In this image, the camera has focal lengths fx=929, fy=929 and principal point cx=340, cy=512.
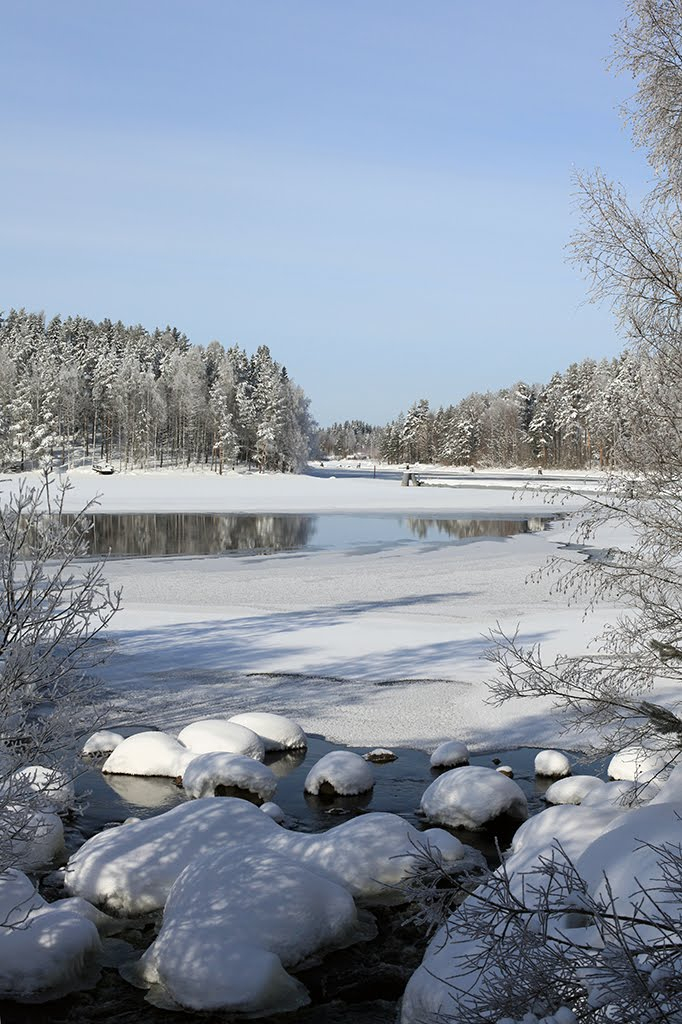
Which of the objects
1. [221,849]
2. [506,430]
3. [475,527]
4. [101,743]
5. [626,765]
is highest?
[506,430]

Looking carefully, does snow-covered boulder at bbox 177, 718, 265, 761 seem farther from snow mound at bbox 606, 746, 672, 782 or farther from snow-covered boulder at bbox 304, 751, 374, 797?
snow mound at bbox 606, 746, 672, 782

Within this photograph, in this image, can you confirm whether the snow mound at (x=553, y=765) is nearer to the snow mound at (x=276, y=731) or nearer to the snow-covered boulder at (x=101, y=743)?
the snow mound at (x=276, y=731)

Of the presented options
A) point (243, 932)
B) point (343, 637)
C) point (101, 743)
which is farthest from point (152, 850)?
point (343, 637)

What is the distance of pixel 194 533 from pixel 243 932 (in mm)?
29985

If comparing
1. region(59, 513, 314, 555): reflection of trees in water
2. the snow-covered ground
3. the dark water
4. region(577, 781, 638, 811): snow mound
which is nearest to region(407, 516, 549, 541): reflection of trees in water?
the dark water

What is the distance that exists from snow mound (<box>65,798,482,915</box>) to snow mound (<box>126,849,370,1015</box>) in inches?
13.5

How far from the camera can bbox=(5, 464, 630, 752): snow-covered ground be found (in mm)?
12164

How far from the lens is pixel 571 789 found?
29.7 feet

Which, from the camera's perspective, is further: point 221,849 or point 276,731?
point 276,731

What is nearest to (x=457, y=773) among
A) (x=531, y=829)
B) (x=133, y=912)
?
(x=531, y=829)

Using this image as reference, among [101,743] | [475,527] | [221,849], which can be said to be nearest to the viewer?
[221,849]

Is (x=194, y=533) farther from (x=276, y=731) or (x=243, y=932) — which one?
(x=243, y=932)

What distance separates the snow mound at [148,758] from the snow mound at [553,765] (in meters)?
3.82

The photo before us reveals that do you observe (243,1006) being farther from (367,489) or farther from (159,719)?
(367,489)
